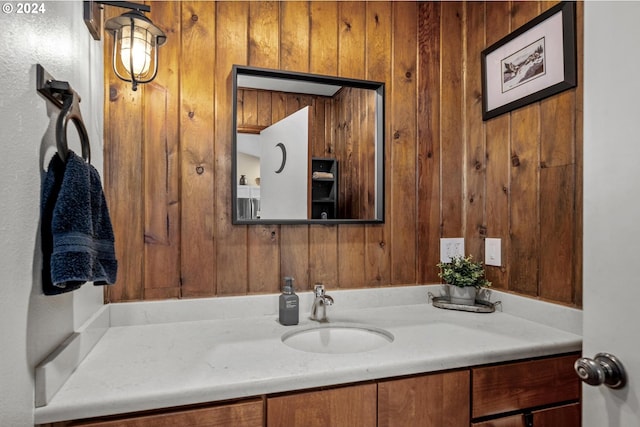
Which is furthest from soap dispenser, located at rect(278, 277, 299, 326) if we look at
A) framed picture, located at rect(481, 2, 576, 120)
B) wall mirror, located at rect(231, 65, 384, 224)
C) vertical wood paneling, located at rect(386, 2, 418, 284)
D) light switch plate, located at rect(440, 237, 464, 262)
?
framed picture, located at rect(481, 2, 576, 120)

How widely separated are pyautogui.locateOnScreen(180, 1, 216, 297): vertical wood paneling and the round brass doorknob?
118 centimetres

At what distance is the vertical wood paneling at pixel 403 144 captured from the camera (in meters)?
1.68

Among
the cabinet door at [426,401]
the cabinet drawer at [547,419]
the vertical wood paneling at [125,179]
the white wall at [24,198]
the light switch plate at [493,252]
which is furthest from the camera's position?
the light switch plate at [493,252]

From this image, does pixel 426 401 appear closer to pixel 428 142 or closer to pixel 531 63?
pixel 428 142

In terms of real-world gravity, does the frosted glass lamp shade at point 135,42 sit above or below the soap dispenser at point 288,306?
above

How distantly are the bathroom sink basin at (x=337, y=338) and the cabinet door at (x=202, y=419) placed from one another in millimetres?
384

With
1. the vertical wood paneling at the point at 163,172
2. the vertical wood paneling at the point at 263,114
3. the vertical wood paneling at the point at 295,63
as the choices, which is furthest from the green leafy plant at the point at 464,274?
the vertical wood paneling at the point at 163,172

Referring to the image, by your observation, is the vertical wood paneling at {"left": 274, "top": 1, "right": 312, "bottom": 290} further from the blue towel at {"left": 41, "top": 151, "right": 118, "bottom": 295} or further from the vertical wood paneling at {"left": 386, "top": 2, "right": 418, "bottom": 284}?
the blue towel at {"left": 41, "top": 151, "right": 118, "bottom": 295}

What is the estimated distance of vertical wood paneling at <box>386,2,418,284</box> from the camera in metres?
1.68

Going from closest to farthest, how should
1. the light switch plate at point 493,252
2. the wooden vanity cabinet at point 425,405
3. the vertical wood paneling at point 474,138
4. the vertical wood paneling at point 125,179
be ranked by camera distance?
the wooden vanity cabinet at point 425,405 < the vertical wood paneling at point 125,179 < the light switch plate at point 493,252 < the vertical wood paneling at point 474,138

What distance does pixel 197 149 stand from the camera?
56.6 inches

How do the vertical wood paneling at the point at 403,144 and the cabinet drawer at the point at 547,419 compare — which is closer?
the cabinet drawer at the point at 547,419

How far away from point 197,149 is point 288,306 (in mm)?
687

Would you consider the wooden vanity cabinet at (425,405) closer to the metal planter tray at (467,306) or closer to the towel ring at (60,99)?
the metal planter tray at (467,306)
